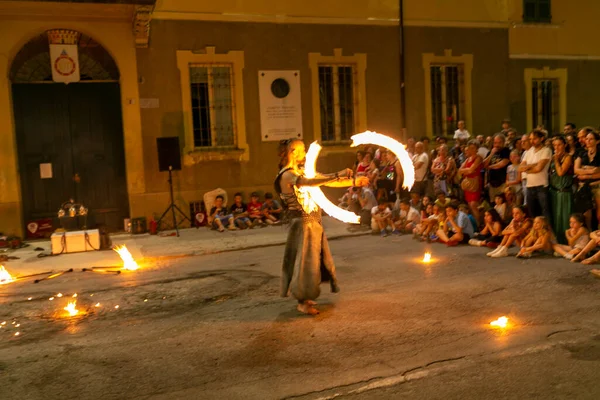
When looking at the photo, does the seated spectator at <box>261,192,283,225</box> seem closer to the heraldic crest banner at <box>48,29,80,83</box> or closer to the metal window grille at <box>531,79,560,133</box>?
the heraldic crest banner at <box>48,29,80,83</box>

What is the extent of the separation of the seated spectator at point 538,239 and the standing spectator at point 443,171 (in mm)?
3150

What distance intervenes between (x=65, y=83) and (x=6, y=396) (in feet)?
34.7

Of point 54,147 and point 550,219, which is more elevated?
point 54,147

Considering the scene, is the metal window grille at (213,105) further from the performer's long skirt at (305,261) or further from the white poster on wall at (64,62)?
the performer's long skirt at (305,261)

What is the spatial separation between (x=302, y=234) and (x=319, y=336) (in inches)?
50.0

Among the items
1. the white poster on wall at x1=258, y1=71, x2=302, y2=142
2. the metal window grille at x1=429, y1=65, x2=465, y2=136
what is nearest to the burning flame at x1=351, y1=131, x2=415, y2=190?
the white poster on wall at x1=258, y1=71, x2=302, y2=142

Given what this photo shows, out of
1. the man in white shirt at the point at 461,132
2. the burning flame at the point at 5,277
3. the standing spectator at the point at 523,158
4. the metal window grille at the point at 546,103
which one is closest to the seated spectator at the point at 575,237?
the standing spectator at the point at 523,158

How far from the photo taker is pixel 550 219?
10.2m

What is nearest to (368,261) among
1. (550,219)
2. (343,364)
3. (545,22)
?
(550,219)

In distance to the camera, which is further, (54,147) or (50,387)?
(54,147)

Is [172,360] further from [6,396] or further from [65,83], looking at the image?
[65,83]

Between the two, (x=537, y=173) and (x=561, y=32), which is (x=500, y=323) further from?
(x=561, y=32)

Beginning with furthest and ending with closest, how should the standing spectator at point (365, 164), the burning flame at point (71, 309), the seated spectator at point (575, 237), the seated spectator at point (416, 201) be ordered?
1. the standing spectator at point (365, 164)
2. the seated spectator at point (416, 201)
3. the seated spectator at point (575, 237)
4. the burning flame at point (71, 309)

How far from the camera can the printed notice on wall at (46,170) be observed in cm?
1408
